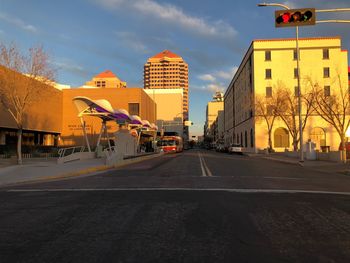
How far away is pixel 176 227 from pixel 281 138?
62.5 m

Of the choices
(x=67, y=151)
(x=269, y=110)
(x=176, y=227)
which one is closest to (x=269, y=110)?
(x=269, y=110)

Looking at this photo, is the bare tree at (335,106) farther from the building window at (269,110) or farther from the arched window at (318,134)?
the building window at (269,110)

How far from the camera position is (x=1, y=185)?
16.3 meters

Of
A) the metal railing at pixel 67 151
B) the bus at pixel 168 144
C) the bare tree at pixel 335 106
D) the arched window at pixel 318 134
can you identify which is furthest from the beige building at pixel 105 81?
the metal railing at pixel 67 151

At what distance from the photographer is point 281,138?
67.1 meters

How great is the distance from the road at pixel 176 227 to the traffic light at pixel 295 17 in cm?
710

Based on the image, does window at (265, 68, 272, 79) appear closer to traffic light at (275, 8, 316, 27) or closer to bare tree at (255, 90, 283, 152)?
bare tree at (255, 90, 283, 152)

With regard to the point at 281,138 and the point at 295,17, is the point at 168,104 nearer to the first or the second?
the point at 281,138

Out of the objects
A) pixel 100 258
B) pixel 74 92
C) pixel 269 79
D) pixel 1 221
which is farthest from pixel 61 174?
pixel 74 92

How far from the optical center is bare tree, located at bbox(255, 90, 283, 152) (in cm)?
5931

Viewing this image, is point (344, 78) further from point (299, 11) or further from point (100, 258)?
point (100, 258)

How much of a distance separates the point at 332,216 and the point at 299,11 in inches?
398

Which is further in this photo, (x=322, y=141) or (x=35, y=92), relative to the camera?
(x=322, y=141)

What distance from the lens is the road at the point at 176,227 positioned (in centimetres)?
565
